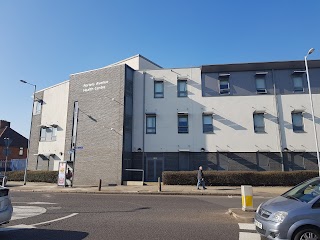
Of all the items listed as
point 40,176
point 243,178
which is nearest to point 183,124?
point 243,178

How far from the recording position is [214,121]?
86.3 ft

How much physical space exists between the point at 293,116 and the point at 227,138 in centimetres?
687

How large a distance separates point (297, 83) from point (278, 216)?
81.0 ft

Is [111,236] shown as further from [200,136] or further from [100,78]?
[100,78]

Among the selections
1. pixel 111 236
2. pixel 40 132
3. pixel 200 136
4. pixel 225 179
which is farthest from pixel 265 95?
pixel 40 132

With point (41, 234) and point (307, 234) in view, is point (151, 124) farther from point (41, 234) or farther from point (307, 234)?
point (307, 234)

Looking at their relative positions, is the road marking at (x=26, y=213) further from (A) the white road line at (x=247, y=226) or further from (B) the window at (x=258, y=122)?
(B) the window at (x=258, y=122)

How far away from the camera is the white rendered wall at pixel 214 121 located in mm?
25469

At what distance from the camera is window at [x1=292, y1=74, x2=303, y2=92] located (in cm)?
2628

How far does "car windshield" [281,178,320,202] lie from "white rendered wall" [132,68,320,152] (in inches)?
769

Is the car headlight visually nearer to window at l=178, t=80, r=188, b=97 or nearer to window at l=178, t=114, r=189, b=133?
window at l=178, t=114, r=189, b=133

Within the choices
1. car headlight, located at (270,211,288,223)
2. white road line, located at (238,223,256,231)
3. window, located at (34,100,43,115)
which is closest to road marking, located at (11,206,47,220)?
white road line, located at (238,223,256,231)

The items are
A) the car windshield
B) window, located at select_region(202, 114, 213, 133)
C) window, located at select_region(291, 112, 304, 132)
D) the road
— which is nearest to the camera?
the car windshield

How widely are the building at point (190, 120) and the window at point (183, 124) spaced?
10 centimetres
